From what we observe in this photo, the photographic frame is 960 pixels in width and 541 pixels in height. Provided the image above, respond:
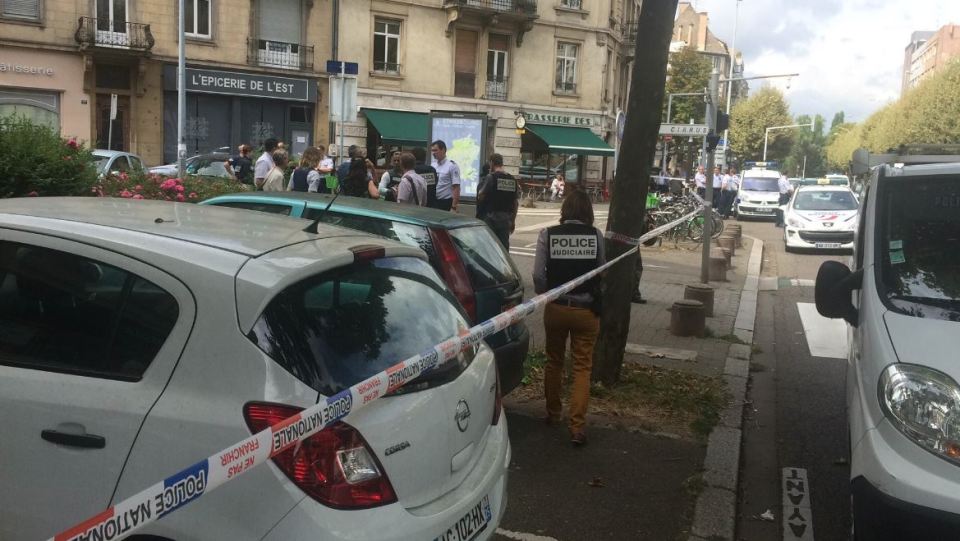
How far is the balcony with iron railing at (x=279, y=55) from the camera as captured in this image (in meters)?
31.1

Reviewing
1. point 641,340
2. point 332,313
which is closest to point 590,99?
point 641,340

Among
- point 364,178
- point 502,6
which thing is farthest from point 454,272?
point 502,6

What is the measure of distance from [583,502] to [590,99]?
35.6 m

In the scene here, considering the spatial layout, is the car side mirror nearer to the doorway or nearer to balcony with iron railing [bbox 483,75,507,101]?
the doorway

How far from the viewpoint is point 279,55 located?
3167 cm

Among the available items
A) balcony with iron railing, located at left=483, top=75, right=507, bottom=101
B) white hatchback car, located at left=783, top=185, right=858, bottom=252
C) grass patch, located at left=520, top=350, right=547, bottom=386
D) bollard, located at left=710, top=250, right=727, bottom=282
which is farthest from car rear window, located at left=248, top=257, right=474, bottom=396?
balcony with iron railing, located at left=483, top=75, right=507, bottom=101

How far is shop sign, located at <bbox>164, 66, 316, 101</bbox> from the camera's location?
98.3ft

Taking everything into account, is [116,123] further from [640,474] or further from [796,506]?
[796,506]

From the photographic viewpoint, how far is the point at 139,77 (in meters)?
29.2

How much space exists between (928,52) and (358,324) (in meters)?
A: 155

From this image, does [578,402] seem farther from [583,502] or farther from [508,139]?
[508,139]

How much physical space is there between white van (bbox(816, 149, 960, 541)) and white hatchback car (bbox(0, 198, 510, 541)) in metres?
1.70

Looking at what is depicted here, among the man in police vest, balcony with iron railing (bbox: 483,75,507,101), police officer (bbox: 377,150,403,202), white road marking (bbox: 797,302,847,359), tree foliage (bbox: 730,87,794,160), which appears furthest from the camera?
tree foliage (bbox: 730,87,794,160)

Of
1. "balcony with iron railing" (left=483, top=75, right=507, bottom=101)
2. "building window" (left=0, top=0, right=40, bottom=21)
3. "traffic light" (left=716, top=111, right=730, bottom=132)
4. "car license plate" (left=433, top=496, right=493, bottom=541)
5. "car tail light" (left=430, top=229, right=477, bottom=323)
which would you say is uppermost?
"building window" (left=0, top=0, right=40, bottom=21)
